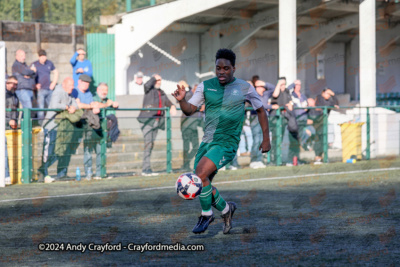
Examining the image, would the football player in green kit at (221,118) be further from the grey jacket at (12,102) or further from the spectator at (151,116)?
the spectator at (151,116)

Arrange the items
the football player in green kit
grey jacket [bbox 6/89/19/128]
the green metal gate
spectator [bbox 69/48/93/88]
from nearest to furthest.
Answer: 1. the football player in green kit
2. grey jacket [bbox 6/89/19/128]
3. spectator [bbox 69/48/93/88]
4. the green metal gate

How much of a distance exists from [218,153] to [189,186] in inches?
21.7

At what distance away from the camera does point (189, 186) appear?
6902 mm

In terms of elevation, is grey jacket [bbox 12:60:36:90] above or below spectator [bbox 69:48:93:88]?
below

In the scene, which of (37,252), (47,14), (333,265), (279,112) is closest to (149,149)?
(279,112)

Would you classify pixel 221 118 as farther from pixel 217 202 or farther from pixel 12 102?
pixel 12 102

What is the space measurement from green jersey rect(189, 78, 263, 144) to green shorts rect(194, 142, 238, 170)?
0.06 meters

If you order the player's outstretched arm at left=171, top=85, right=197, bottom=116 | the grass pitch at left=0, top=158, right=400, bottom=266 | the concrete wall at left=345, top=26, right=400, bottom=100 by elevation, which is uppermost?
the concrete wall at left=345, top=26, right=400, bottom=100

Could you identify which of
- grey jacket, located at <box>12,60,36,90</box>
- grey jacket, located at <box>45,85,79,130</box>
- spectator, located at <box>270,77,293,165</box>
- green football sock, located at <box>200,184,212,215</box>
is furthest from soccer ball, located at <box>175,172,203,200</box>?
spectator, located at <box>270,77,293,165</box>

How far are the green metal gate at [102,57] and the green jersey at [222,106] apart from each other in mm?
14020

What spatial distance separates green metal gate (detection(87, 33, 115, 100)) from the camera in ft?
70.4

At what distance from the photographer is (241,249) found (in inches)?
254

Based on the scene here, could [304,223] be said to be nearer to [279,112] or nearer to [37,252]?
[37,252]

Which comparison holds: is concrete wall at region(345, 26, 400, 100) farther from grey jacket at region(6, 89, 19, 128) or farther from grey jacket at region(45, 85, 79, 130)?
grey jacket at region(6, 89, 19, 128)
